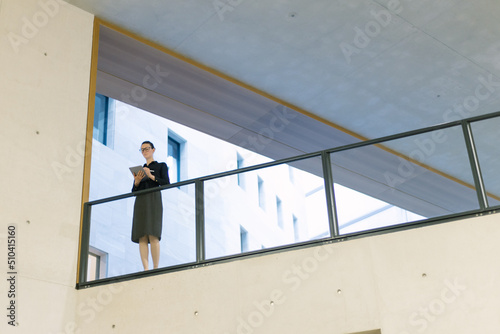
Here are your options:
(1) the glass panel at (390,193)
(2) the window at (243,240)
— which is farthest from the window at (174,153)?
(2) the window at (243,240)

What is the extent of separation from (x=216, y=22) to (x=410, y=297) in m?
4.13

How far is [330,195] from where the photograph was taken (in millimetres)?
5910

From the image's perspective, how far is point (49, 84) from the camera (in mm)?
6535

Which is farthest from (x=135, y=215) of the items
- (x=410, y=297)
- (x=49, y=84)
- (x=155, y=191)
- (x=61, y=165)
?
(x=410, y=297)

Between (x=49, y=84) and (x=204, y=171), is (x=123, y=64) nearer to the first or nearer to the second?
(x=49, y=84)

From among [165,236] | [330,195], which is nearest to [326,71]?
[330,195]

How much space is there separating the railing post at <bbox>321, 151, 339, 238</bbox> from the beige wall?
0.23 metres

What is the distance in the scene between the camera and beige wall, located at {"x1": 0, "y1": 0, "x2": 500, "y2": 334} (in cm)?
516

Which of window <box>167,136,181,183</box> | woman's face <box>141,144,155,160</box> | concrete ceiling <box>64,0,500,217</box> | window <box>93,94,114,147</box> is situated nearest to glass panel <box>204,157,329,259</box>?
concrete ceiling <box>64,0,500,217</box>

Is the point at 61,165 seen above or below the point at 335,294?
above

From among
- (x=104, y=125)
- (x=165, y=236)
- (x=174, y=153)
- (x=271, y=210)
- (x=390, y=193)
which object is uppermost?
(x=174, y=153)

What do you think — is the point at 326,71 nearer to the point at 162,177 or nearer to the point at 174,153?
the point at 162,177

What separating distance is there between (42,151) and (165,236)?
4.69 feet

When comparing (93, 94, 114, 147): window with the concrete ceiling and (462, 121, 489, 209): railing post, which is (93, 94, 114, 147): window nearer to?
the concrete ceiling
